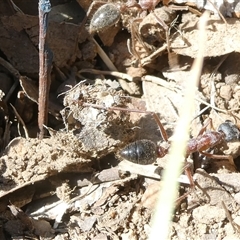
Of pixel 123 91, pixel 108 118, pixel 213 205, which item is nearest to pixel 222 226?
pixel 213 205

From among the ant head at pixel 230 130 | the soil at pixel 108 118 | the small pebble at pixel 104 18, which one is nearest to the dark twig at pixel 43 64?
the soil at pixel 108 118

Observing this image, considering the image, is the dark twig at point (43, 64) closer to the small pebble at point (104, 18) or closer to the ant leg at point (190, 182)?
the small pebble at point (104, 18)

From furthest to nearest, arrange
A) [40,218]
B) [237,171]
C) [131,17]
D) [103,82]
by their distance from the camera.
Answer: [131,17]
[103,82]
[237,171]
[40,218]

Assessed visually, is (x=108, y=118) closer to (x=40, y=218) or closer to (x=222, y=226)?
(x=40, y=218)

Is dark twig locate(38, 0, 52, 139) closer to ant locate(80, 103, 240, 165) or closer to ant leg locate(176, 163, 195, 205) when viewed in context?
ant locate(80, 103, 240, 165)

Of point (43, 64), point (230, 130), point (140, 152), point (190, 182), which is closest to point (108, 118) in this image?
point (140, 152)

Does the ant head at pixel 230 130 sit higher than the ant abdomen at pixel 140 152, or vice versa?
the ant abdomen at pixel 140 152
